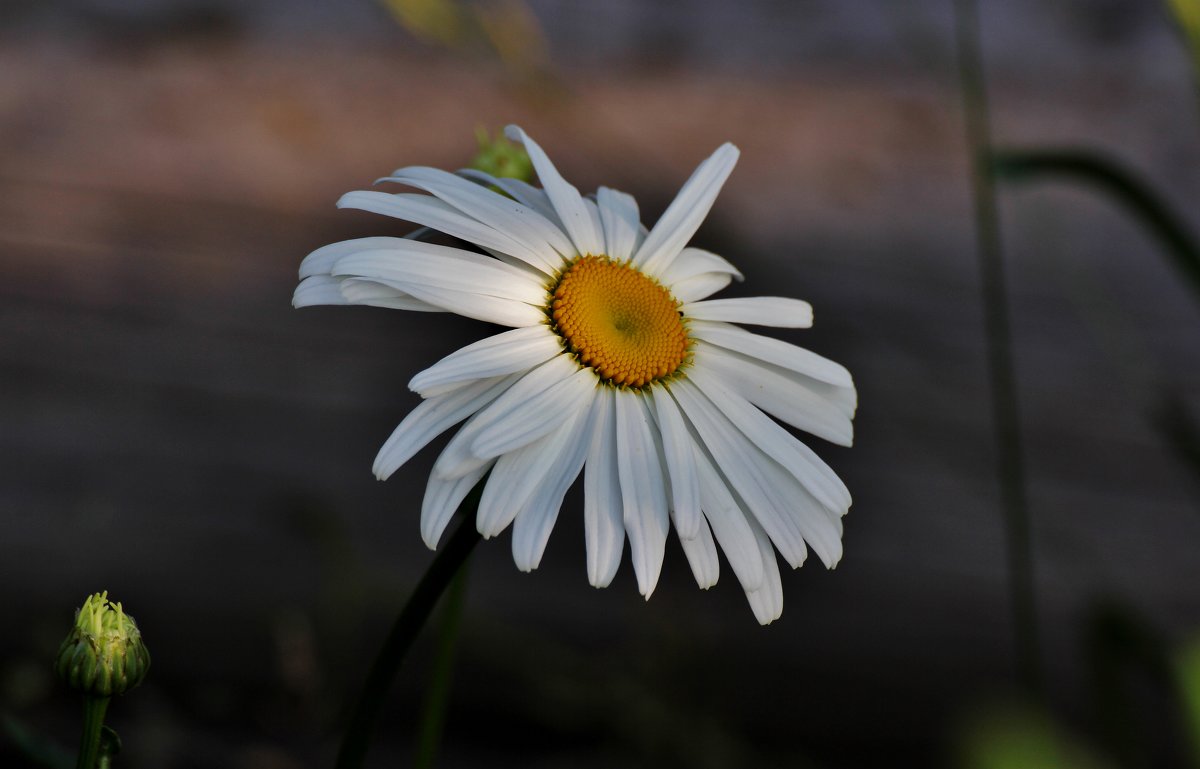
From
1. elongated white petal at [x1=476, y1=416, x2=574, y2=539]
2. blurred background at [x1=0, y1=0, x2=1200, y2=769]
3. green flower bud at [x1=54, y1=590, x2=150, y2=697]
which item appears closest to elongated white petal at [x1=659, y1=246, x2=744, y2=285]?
elongated white petal at [x1=476, y1=416, x2=574, y2=539]

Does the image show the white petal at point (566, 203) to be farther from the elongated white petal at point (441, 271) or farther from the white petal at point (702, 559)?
the white petal at point (702, 559)

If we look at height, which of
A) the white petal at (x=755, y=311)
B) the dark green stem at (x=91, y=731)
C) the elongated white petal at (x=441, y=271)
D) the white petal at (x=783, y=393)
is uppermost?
the white petal at (x=755, y=311)

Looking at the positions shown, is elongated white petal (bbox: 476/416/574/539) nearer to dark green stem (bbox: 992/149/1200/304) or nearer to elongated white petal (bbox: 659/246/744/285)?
elongated white petal (bbox: 659/246/744/285)

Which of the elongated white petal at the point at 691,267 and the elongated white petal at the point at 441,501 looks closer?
the elongated white petal at the point at 441,501

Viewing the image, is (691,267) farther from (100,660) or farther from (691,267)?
(100,660)

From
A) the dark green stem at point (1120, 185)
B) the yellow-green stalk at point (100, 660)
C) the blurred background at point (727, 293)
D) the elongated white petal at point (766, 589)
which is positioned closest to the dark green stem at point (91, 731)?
the yellow-green stalk at point (100, 660)

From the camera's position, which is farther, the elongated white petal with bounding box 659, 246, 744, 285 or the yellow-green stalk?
the elongated white petal with bounding box 659, 246, 744, 285

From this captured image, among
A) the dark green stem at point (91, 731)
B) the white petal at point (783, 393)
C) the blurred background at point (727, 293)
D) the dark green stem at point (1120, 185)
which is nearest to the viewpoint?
the dark green stem at point (91, 731)
